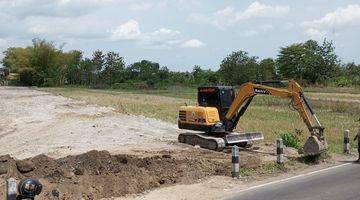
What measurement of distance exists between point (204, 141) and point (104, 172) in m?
6.42

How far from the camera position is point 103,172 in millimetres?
13125

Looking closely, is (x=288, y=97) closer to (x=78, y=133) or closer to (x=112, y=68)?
(x=78, y=133)

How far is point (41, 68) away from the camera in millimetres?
111938

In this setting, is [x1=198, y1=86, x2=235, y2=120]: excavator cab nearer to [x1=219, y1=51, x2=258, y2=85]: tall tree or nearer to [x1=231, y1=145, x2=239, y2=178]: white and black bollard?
[x1=231, y1=145, x2=239, y2=178]: white and black bollard

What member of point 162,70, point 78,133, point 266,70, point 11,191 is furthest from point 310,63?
point 11,191

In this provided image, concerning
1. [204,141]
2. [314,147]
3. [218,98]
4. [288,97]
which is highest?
[288,97]

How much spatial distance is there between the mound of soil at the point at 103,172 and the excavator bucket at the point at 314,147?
2.83 meters

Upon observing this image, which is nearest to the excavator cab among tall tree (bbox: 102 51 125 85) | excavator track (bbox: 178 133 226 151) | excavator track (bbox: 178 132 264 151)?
excavator track (bbox: 178 132 264 151)

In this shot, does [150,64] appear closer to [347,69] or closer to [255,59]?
[255,59]

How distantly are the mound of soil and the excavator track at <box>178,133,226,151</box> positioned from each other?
2782 mm

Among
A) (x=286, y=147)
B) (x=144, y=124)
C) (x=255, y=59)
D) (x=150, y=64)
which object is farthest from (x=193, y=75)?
(x=286, y=147)

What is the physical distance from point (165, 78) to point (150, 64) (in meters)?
6.33

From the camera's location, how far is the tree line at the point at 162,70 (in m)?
94.1

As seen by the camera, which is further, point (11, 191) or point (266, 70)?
point (266, 70)
